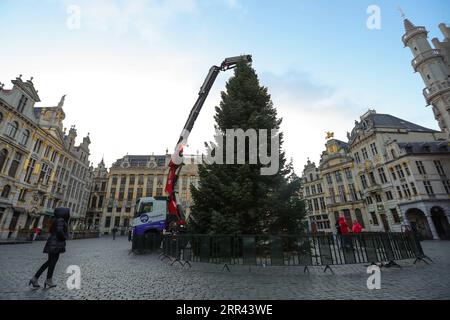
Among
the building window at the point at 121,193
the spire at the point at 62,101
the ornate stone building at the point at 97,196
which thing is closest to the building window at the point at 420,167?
the spire at the point at 62,101

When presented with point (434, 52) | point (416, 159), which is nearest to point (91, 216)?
point (416, 159)

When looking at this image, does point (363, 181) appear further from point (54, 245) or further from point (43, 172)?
point (43, 172)

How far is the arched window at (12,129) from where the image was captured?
2554 cm

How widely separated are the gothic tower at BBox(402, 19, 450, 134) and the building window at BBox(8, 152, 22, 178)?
59616 millimetres

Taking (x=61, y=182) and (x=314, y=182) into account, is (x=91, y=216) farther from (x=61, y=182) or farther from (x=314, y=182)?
(x=314, y=182)

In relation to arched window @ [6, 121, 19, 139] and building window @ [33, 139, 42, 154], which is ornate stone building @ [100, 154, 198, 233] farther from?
arched window @ [6, 121, 19, 139]

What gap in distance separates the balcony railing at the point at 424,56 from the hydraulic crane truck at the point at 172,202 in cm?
3624

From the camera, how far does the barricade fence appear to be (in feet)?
24.0

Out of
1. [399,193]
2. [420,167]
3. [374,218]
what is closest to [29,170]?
[399,193]

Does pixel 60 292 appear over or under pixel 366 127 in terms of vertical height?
under

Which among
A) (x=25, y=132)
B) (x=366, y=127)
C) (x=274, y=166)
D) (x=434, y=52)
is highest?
(x=434, y=52)

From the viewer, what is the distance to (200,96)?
561 inches

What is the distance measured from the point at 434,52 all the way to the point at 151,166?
61.4m

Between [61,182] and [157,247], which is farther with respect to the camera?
[61,182]
